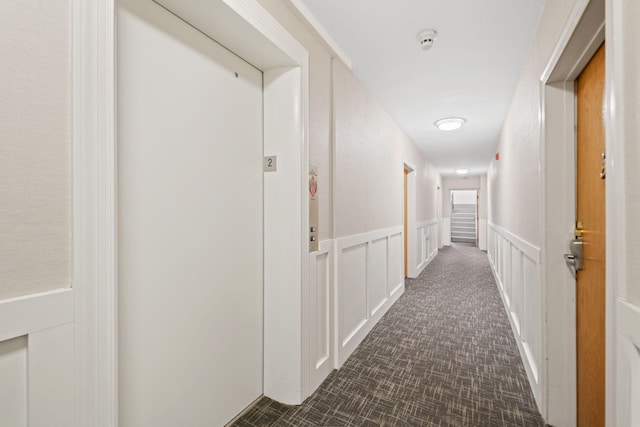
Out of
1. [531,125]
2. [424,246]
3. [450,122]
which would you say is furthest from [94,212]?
[424,246]

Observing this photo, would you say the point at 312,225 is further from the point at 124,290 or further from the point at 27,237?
the point at 27,237

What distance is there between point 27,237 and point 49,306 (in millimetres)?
179

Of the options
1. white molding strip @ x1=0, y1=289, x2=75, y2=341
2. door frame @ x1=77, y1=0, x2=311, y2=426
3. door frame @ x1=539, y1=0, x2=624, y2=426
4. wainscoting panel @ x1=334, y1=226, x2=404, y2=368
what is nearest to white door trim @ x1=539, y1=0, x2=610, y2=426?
door frame @ x1=539, y1=0, x2=624, y2=426

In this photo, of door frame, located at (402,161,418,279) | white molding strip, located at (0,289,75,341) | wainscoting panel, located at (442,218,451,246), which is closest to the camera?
white molding strip, located at (0,289,75,341)

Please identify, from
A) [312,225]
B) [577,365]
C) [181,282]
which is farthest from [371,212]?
[181,282]

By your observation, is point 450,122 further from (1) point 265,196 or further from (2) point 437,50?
(1) point 265,196

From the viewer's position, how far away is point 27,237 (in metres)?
0.69

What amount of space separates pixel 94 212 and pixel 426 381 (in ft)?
6.83

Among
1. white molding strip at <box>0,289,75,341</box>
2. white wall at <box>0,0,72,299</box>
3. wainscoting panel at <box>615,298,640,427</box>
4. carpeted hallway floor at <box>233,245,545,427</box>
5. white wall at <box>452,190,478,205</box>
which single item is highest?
white wall at <box>452,190,478,205</box>

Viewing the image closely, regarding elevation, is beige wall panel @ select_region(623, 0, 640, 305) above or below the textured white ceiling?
below

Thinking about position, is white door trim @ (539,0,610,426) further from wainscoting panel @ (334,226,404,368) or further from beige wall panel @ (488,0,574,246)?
wainscoting panel @ (334,226,404,368)

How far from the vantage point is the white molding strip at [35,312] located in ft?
2.13

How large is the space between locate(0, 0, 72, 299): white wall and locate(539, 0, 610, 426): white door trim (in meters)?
2.01

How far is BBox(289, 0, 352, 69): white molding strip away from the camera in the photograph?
5.17 feet
